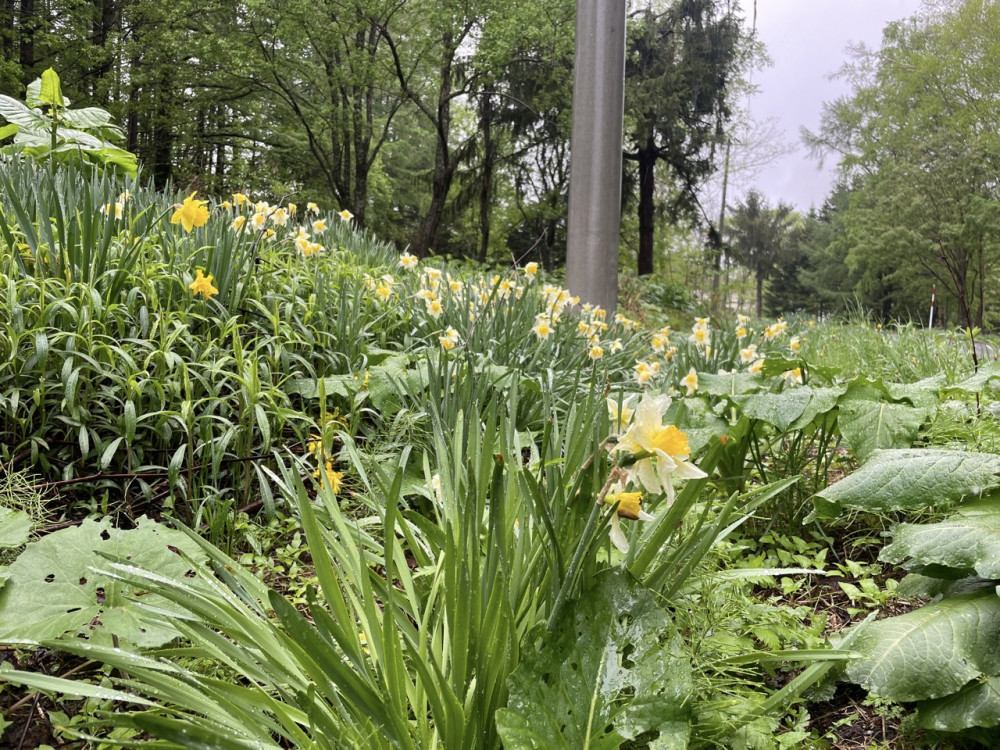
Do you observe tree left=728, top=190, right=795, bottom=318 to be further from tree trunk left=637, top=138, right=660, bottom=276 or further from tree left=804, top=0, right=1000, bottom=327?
tree trunk left=637, top=138, right=660, bottom=276

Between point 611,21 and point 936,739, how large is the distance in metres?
4.54

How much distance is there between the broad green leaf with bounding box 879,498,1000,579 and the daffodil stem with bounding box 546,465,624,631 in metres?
0.52

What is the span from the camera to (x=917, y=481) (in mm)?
994

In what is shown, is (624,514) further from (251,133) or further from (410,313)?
(251,133)

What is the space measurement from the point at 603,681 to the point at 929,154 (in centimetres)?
1693

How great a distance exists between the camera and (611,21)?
170 inches

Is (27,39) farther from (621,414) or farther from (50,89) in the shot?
(621,414)

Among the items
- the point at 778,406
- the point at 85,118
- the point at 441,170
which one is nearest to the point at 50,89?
the point at 85,118

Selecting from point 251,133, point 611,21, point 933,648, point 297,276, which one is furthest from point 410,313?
point 251,133

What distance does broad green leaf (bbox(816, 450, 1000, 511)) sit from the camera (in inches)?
38.1

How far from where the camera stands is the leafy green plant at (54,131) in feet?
9.30

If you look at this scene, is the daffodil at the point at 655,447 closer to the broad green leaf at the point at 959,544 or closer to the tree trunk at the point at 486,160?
the broad green leaf at the point at 959,544

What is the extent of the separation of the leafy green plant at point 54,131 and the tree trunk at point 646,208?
32.4ft

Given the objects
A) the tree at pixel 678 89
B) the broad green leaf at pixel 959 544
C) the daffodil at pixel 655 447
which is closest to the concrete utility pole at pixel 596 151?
the broad green leaf at pixel 959 544
